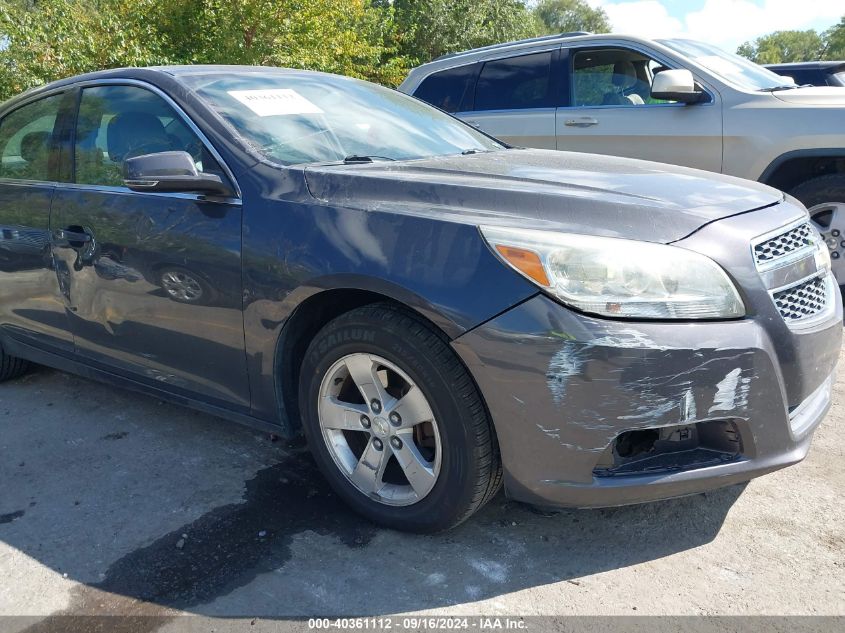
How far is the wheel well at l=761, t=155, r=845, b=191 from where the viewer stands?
5.07 meters

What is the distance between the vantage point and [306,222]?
2547 millimetres

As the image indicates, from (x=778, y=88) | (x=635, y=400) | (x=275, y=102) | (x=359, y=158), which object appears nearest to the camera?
(x=635, y=400)

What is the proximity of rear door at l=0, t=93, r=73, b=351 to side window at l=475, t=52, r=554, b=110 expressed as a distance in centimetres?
381

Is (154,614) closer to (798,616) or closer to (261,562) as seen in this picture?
(261,562)

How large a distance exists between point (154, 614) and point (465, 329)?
4.18ft

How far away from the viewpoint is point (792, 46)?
250 feet

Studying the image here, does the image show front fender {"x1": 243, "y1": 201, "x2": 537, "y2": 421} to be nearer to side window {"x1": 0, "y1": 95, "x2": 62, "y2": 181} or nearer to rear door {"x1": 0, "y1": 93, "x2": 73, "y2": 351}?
rear door {"x1": 0, "y1": 93, "x2": 73, "y2": 351}

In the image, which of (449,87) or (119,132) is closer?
(119,132)

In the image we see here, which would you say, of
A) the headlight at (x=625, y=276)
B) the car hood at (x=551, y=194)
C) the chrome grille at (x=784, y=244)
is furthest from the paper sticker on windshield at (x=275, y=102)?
the chrome grille at (x=784, y=244)

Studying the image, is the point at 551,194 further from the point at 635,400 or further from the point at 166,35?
the point at 166,35

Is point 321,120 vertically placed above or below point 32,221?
above

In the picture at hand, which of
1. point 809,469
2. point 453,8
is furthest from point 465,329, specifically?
point 453,8

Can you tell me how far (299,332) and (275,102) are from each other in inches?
42.4

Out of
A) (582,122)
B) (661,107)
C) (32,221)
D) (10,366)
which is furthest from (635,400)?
(582,122)
